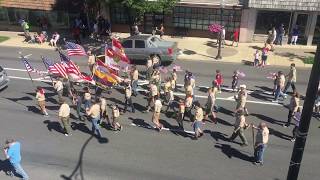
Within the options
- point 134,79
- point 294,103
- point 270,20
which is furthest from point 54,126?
point 270,20

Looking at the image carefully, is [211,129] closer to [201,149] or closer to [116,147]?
[201,149]

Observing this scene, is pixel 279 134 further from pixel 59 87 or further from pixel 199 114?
Answer: pixel 59 87

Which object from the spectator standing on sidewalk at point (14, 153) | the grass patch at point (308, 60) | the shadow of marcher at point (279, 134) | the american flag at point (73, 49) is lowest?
the shadow of marcher at point (279, 134)

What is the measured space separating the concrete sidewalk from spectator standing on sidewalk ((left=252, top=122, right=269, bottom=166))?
1229cm

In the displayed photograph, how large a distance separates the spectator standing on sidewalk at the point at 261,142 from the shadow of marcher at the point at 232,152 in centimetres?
45

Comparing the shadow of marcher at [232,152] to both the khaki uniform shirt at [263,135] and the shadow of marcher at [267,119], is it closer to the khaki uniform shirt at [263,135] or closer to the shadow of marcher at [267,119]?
the khaki uniform shirt at [263,135]

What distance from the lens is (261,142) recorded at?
14.6m

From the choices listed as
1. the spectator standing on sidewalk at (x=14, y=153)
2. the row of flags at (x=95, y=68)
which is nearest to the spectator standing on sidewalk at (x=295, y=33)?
the row of flags at (x=95, y=68)

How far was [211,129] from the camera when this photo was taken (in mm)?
17562

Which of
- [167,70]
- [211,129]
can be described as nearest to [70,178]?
[211,129]

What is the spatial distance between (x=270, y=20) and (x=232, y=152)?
641 inches

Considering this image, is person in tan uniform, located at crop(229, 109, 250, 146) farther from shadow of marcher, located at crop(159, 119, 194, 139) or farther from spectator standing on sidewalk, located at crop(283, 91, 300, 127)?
spectator standing on sidewalk, located at crop(283, 91, 300, 127)

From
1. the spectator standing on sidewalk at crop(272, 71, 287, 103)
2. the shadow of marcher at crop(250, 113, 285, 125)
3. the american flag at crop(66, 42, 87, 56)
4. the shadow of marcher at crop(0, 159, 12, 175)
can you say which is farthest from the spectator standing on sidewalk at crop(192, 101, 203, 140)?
the american flag at crop(66, 42, 87, 56)

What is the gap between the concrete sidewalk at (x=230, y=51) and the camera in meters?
27.0
